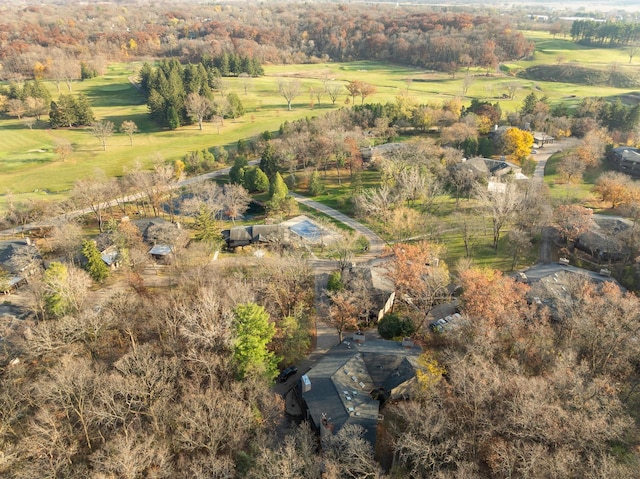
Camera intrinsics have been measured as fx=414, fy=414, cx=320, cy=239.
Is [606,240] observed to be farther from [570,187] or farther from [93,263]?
[93,263]

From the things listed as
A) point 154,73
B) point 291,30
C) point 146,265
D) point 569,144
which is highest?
point 291,30

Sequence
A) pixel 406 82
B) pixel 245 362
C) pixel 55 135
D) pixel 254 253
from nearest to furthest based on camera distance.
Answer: pixel 245 362, pixel 254 253, pixel 55 135, pixel 406 82

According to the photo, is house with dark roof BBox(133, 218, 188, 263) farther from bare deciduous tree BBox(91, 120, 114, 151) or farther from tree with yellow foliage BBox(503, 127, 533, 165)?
tree with yellow foliage BBox(503, 127, 533, 165)

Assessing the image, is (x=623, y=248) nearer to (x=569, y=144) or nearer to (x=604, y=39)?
(x=569, y=144)

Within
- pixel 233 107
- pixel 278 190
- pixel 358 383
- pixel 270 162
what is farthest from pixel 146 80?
pixel 358 383

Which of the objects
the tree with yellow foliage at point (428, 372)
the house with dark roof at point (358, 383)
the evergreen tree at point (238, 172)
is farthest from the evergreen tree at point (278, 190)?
the tree with yellow foliage at point (428, 372)

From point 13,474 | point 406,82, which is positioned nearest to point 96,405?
point 13,474

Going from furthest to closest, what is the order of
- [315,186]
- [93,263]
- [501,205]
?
1. [315,186]
2. [501,205]
3. [93,263]
